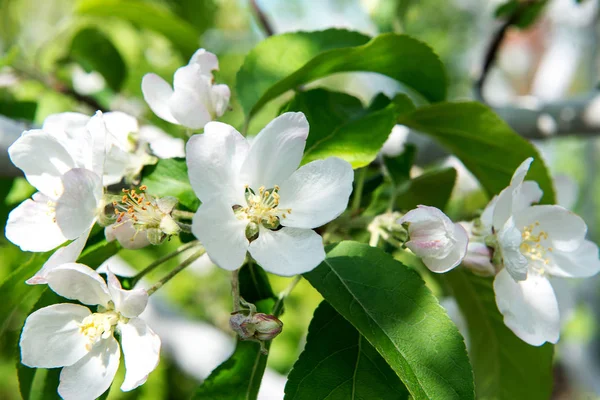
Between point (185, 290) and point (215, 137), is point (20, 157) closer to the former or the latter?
point (215, 137)

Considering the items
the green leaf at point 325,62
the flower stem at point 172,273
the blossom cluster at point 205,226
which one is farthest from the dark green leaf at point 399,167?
the flower stem at point 172,273

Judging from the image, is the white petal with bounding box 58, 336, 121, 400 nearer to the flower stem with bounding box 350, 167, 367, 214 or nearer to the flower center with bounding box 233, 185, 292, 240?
the flower center with bounding box 233, 185, 292, 240

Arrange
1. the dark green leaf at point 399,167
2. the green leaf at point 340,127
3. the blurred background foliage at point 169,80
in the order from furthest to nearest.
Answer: the blurred background foliage at point 169,80
the dark green leaf at point 399,167
the green leaf at point 340,127

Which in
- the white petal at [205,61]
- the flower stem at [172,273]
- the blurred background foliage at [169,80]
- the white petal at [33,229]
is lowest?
the blurred background foliage at [169,80]

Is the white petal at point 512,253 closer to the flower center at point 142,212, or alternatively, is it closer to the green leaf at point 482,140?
the green leaf at point 482,140

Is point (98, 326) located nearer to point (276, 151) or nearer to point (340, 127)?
point (276, 151)

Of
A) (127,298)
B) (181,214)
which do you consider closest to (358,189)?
(181,214)
